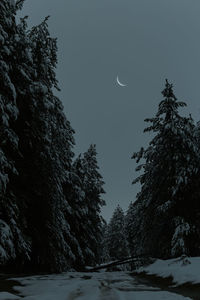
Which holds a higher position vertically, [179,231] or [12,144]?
[12,144]

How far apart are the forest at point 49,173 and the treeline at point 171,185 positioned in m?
0.05

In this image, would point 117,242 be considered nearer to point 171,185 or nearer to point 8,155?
point 171,185

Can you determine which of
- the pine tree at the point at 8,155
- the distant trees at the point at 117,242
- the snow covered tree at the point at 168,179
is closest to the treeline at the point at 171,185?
the snow covered tree at the point at 168,179

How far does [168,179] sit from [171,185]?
0.41m

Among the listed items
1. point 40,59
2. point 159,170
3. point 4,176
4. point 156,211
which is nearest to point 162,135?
point 159,170

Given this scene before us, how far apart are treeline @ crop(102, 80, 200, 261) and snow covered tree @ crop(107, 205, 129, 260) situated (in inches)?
1186

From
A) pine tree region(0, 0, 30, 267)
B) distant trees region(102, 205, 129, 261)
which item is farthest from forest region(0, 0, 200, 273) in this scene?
distant trees region(102, 205, 129, 261)

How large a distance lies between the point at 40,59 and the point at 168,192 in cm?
1014

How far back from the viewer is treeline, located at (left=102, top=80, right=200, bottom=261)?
15250 mm

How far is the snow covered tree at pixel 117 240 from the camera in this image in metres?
47.4

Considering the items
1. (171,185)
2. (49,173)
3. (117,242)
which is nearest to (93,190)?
(171,185)

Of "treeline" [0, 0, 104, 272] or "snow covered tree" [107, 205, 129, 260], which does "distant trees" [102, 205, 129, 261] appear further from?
"treeline" [0, 0, 104, 272]

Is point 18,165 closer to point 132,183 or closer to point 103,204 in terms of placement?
point 132,183

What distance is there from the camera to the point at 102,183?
28.7 meters
